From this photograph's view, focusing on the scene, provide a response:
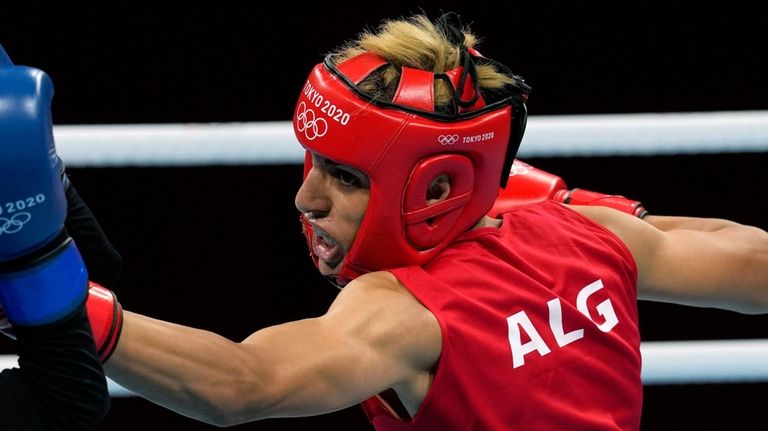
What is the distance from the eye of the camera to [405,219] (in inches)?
75.6

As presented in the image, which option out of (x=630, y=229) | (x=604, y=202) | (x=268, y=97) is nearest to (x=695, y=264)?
(x=630, y=229)

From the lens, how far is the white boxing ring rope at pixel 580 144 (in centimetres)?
264

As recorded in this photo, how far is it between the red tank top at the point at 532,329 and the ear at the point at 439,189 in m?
0.10

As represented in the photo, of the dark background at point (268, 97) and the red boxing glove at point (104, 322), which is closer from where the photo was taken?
the red boxing glove at point (104, 322)

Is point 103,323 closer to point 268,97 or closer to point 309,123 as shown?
point 309,123

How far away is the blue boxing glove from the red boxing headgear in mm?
559

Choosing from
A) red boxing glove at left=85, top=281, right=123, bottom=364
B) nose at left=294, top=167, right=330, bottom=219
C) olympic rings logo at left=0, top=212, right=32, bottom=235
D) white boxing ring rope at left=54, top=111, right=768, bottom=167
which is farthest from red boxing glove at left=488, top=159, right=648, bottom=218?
olympic rings logo at left=0, top=212, right=32, bottom=235

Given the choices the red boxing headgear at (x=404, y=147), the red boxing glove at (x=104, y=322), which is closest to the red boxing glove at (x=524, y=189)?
the red boxing headgear at (x=404, y=147)

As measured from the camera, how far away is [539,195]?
7.91 feet

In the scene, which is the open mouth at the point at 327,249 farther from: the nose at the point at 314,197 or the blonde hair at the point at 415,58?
the blonde hair at the point at 415,58

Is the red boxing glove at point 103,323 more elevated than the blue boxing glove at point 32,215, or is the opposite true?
the blue boxing glove at point 32,215

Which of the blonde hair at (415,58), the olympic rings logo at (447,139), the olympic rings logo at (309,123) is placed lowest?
the olympic rings logo at (309,123)

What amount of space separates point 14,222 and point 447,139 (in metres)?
0.77

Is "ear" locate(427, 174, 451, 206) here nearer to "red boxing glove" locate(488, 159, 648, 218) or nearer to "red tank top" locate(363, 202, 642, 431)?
"red tank top" locate(363, 202, 642, 431)
